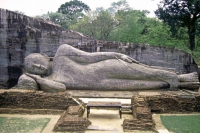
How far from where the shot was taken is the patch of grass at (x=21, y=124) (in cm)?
563

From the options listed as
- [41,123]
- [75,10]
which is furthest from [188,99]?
[75,10]

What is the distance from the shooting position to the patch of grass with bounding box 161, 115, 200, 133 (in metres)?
5.71

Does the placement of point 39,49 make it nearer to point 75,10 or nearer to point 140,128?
point 140,128

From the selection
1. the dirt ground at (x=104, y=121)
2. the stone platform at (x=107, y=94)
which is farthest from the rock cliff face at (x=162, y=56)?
the dirt ground at (x=104, y=121)

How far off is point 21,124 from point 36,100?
4.62 ft

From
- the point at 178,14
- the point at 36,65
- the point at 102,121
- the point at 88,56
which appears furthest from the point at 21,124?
the point at 178,14

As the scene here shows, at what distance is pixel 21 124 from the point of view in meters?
6.05

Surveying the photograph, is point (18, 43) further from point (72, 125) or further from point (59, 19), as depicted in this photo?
point (59, 19)

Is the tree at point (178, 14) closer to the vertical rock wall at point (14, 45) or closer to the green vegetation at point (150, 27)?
the green vegetation at point (150, 27)

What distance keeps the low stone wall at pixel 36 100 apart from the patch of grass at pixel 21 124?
33.8 inches

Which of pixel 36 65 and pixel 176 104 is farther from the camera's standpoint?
Answer: pixel 36 65

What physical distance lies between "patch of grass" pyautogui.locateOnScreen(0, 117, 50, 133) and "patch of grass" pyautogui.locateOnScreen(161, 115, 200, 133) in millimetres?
2999

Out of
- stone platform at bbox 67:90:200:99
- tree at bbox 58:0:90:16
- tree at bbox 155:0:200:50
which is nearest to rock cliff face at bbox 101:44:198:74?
stone platform at bbox 67:90:200:99

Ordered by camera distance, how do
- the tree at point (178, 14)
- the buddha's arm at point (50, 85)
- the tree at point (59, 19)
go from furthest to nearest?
the tree at point (59, 19) < the tree at point (178, 14) < the buddha's arm at point (50, 85)
